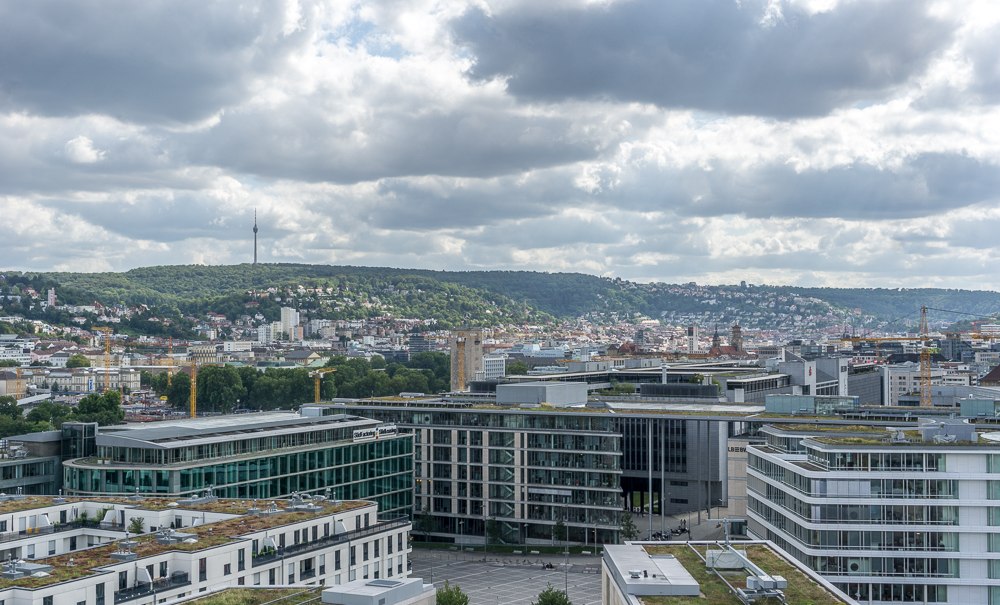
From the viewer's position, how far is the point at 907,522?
186ft

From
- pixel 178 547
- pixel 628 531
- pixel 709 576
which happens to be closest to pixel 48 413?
pixel 628 531

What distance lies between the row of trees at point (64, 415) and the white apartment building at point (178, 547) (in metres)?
85.9

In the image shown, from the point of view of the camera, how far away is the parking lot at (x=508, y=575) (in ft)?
249

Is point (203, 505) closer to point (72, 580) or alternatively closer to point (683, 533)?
point (72, 580)

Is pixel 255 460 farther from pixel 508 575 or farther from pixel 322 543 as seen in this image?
pixel 322 543

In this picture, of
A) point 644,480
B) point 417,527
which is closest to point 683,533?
point 644,480

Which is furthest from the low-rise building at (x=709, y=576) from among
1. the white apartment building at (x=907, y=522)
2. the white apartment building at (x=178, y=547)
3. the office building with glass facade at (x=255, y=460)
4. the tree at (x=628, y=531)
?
the tree at (x=628, y=531)

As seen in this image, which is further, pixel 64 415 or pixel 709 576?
pixel 64 415

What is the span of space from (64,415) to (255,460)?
93013 millimetres

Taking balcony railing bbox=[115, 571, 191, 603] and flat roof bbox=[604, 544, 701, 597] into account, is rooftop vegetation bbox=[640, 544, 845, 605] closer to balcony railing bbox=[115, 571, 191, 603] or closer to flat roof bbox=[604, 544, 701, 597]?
flat roof bbox=[604, 544, 701, 597]

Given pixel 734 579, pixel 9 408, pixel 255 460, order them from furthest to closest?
pixel 9 408
pixel 255 460
pixel 734 579

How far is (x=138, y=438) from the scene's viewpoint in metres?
74.4

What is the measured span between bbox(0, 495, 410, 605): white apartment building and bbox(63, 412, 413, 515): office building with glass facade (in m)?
12.1

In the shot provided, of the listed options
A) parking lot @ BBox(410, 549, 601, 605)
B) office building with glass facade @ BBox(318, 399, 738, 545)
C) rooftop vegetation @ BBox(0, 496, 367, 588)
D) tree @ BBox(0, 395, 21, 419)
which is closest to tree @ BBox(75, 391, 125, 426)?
tree @ BBox(0, 395, 21, 419)
